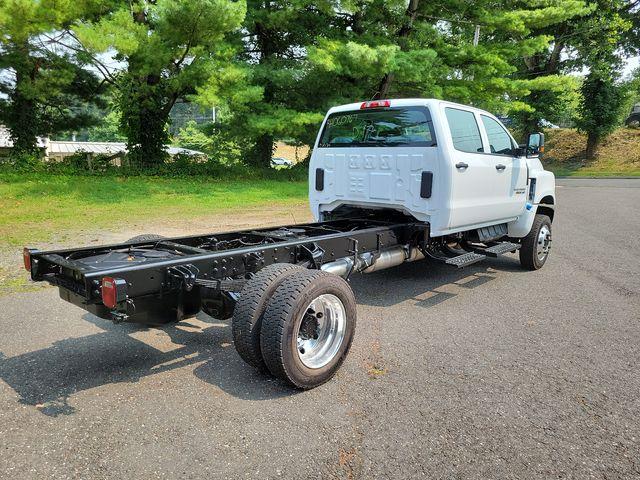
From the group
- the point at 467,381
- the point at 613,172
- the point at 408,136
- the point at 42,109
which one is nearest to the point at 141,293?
the point at 467,381

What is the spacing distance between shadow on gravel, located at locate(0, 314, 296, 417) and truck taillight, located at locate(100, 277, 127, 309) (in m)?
0.77

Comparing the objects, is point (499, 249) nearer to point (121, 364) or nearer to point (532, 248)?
point (532, 248)

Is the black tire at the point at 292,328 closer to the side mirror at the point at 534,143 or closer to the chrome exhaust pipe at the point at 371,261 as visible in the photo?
the chrome exhaust pipe at the point at 371,261

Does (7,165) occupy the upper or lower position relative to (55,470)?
upper

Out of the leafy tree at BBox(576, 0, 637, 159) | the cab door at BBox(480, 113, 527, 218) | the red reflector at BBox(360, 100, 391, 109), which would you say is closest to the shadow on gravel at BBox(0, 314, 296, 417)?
the red reflector at BBox(360, 100, 391, 109)

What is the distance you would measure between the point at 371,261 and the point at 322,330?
161cm

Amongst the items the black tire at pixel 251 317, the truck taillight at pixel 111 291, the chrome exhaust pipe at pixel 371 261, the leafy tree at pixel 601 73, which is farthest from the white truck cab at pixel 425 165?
the leafy tree at pixel 601 73

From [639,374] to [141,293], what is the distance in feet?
12.4

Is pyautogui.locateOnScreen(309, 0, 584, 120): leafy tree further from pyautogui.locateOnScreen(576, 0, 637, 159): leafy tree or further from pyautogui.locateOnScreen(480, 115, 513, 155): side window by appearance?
pyautogui.locateOnScreen(480, 115, 513, 155): side window

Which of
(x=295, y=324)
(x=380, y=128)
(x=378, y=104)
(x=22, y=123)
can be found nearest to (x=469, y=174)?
(x=380, y=128)

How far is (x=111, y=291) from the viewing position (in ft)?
10.3

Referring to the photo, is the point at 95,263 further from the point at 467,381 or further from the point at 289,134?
the point at 289,134

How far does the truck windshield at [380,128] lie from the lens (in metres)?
5.48

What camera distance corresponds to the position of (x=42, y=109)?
22.2m
